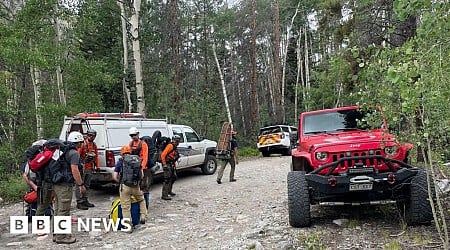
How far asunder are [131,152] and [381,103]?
441 cm

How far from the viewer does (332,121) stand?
7.39 m

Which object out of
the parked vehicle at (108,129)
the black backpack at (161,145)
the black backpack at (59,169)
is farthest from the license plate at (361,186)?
the parked vehicle at (108,129)

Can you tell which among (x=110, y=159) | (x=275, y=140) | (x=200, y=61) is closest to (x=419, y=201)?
(x=110, y=159)

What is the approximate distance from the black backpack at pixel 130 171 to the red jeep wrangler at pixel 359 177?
2577mm

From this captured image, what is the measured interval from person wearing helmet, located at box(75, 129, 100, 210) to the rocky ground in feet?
0.75

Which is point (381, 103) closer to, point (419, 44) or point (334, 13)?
point (419, 44)

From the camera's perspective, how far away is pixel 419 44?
3.79 m

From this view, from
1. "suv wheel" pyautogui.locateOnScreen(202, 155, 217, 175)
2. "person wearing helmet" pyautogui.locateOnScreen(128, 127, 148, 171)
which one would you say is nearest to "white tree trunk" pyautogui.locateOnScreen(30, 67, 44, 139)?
"suv wheel" pyautogui.locateOnScreen(202, 155, 217, 175)

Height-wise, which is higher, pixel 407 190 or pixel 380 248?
pixel 407 190

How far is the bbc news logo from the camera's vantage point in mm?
6238

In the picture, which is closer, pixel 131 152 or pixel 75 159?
pixel 75 159

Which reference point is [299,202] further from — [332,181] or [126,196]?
[126,196]

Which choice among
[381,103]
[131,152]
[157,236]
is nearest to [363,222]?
[381,103]

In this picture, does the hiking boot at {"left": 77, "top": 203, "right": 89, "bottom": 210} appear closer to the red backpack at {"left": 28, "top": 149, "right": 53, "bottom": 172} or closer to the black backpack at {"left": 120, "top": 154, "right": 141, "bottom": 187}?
the black backpack at {"left": 120, "top": 154, "right": 141, "bottom": 187}
